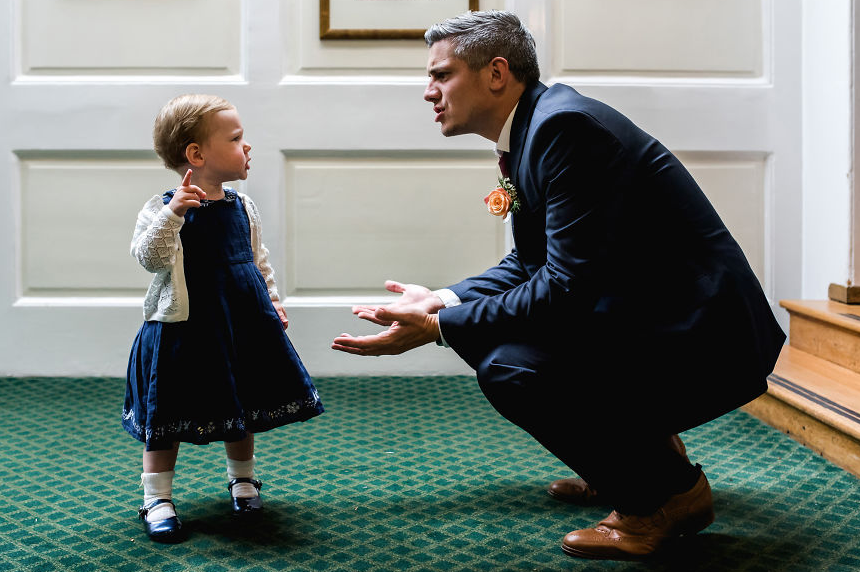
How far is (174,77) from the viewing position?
9.77ft

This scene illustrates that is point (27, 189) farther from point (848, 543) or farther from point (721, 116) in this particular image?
point (848, 543)

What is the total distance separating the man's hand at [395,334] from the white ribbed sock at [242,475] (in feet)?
1.32

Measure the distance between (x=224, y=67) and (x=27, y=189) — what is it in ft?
2.57

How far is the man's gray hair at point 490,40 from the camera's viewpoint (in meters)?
1.65

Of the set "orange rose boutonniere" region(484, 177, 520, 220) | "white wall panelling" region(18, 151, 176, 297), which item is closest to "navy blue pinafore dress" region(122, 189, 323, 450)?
"orange rose boutonniere" region(484, 177, 520, 220)

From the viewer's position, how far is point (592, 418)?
1511 millimetres

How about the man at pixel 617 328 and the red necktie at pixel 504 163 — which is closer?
the man at pixel 617 328

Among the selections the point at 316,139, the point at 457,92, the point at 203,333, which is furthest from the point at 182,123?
the point at 316,139

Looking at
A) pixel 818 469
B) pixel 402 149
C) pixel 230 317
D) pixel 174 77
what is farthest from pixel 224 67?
pixel 818 469

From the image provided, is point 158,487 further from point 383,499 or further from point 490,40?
point 490,40

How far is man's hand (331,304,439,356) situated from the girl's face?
434 millimetres

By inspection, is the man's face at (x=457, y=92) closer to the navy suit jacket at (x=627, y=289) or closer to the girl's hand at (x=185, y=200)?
the navy suit jacket at (x=627, y=289)

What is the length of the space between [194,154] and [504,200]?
61cm

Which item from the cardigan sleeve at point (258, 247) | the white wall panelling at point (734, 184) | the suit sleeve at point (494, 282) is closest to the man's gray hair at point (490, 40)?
the suit sleeve at point (494, 282)
